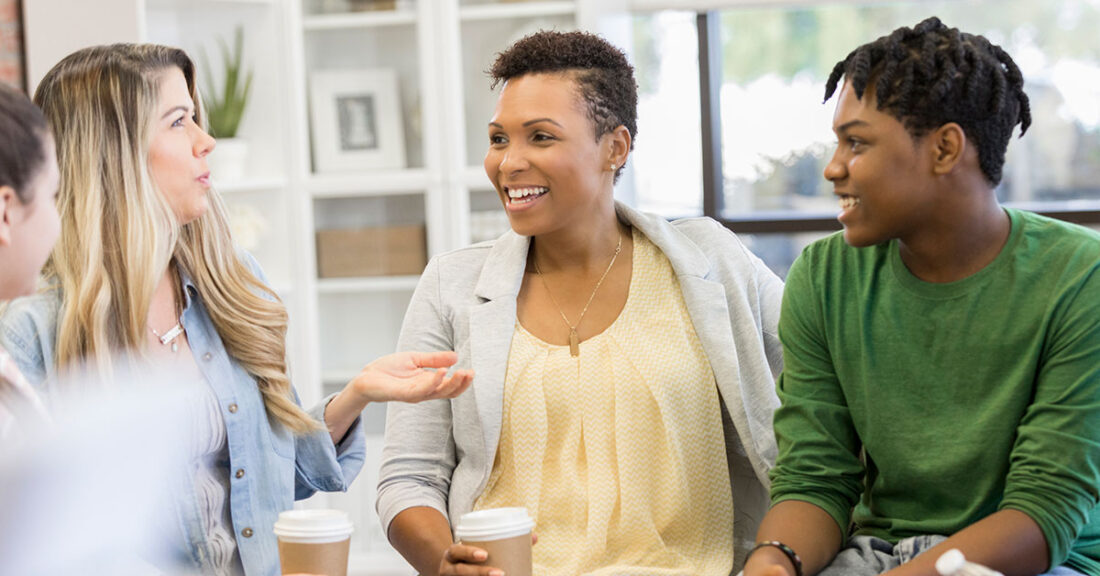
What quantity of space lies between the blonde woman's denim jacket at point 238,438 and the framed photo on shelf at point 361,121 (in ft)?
7.03

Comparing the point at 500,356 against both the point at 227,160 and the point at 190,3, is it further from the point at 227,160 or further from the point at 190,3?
the point at 190,3

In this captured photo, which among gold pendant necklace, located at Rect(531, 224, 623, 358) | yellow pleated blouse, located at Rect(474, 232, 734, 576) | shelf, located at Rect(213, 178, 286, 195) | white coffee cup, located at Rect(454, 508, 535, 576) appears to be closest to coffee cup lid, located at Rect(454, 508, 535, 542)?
white coffee cup, located at Rect(454, 508, 535, 576)

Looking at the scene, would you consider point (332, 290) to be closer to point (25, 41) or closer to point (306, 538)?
point (25, 41)

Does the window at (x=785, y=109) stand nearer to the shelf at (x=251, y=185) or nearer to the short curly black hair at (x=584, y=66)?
the shelf at (x=251, y=185)

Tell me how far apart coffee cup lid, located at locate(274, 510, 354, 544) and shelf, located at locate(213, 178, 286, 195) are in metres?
2.48

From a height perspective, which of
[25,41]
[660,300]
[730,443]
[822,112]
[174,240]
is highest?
[25,41]

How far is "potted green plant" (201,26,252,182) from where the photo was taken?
12.4ft

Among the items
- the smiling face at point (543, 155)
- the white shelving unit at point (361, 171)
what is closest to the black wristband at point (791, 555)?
the smiling face at point (543, 155)

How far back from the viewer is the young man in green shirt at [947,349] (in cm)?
148

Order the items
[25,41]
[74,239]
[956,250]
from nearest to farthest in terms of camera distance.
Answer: [956,250]
[74,239]
[25,41]

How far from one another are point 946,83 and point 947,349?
360 mm

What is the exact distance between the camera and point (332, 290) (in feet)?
13.2

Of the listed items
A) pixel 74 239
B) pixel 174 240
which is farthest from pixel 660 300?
pixel 74 239

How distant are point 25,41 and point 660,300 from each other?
90.9 inches
